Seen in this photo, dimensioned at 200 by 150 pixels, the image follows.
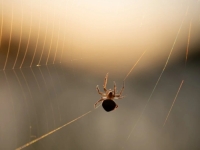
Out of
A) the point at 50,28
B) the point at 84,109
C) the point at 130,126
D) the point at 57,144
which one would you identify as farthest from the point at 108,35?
the point at 57,144

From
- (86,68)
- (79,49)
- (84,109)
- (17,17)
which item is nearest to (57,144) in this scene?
(84,109)

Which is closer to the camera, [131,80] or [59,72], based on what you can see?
[59,72]

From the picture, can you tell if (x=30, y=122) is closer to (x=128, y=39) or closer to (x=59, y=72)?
(x=59, y=72)

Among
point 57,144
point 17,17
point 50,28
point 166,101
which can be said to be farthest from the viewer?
point 166,101

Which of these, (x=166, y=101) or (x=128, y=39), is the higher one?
(x=128, y=39)

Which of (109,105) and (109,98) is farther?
(109,98)

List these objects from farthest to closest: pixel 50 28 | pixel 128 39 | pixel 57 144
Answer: pixel 57 144, pixel 128 39, pixel 50 28

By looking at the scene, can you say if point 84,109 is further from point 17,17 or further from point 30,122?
point 17,17

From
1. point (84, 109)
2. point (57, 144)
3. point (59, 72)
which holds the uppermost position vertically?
point (59, 72)

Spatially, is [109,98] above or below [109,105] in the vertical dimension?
above
